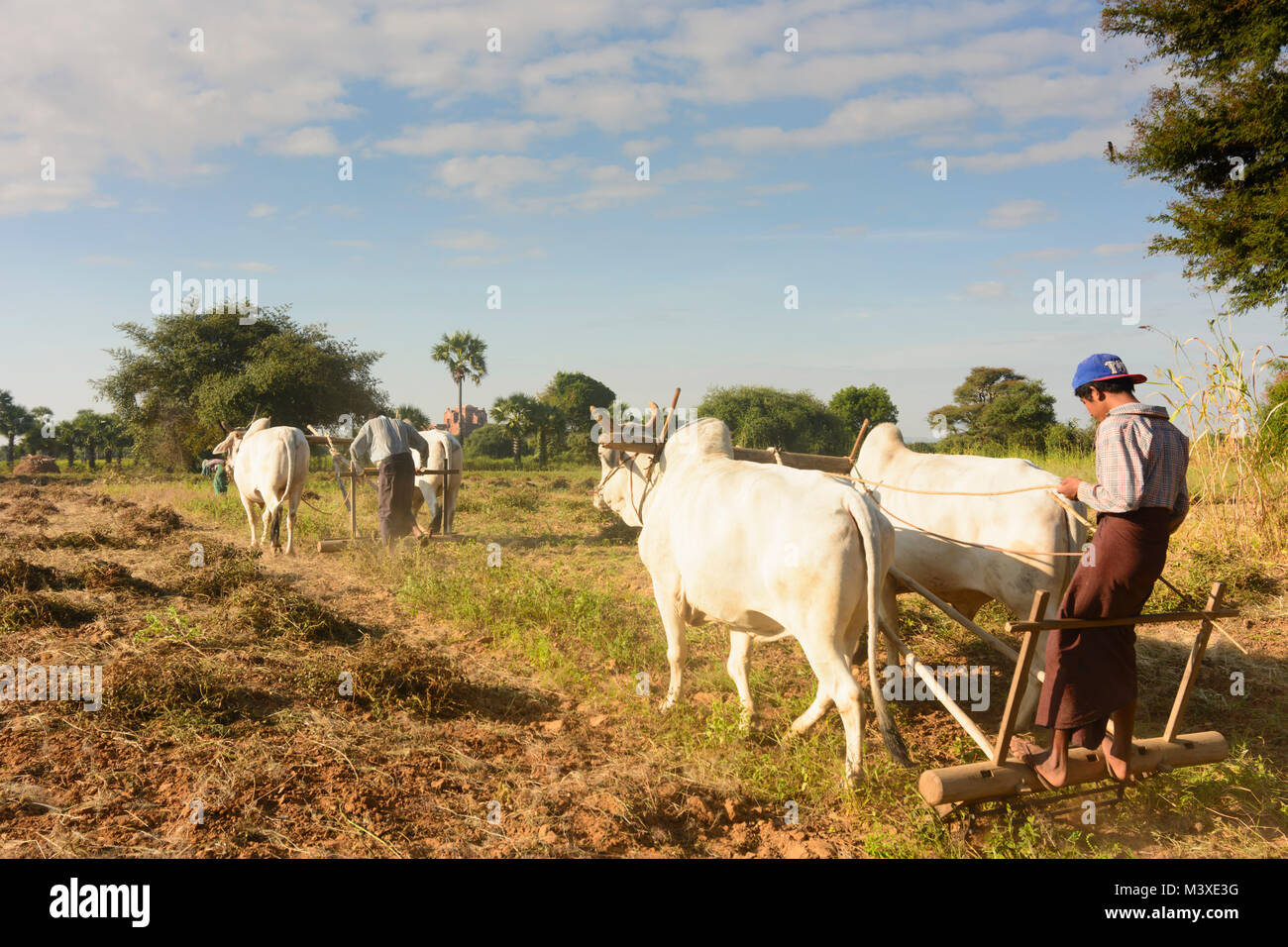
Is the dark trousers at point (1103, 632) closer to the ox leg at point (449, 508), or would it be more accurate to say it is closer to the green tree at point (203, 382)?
the ox leg at point (449, 508)

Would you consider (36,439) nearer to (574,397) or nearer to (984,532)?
(574,397)

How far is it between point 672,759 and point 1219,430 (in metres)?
6.98

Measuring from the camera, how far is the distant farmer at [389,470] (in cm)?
1006

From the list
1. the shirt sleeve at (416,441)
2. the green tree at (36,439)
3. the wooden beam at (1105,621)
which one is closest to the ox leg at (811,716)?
the wooden beam at (1105,621)

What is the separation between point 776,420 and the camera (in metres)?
37.1

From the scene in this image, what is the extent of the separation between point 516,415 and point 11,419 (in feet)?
189

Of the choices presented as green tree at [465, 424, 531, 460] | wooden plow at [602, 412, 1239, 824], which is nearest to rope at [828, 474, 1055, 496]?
A: wooden plow at [602, 412, 1239, 824]

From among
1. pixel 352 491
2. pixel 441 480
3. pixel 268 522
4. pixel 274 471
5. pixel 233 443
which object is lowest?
pixel 268 522

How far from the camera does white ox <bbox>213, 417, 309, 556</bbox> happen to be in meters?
11.2

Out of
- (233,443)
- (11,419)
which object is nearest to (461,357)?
(233,443)

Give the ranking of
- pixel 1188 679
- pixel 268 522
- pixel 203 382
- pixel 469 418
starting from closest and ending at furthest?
pixel 1188 679
pixel 268 522
pixel 203 382
pixel 469 418

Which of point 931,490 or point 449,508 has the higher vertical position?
point 931,490

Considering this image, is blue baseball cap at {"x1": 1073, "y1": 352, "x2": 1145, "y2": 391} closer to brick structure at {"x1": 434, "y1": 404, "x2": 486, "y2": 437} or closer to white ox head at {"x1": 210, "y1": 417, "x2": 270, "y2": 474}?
white ox head at {"x1": 210, "y1": 417, "x2": 270, "y2": 474}

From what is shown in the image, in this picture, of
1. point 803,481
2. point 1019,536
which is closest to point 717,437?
point 803,481
